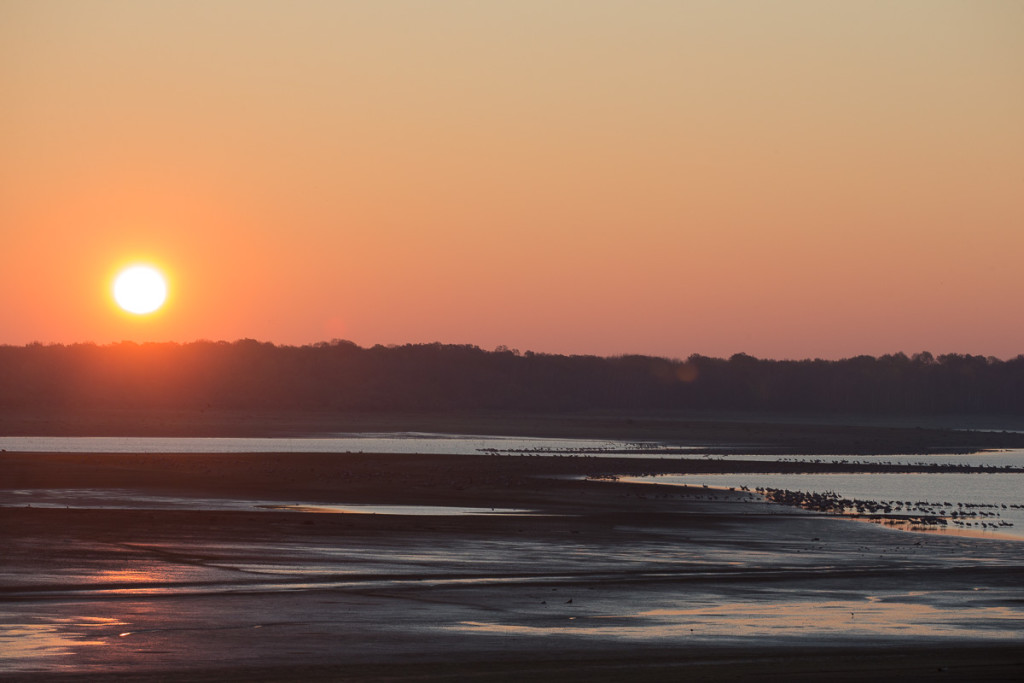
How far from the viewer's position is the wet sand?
16234mm

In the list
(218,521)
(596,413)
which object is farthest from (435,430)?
(218,521)

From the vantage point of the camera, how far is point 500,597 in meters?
22.3

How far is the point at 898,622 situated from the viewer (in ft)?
66.8

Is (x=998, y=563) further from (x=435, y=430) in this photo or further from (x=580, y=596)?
(x=435, y=430)

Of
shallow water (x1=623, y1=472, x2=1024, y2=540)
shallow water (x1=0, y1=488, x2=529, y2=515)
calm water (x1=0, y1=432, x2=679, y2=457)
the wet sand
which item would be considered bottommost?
shallow water (x1=623, y1=472, x2=1024, y2=540)

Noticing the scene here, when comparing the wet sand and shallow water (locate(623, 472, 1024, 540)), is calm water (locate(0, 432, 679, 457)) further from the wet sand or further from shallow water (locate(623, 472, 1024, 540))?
the wet sand

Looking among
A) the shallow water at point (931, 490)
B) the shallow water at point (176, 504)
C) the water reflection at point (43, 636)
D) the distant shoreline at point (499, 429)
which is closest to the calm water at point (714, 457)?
the shallow water at point (931, 490)

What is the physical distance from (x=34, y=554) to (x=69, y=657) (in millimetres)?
11098

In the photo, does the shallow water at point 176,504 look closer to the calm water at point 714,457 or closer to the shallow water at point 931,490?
the calm water at point 714,457

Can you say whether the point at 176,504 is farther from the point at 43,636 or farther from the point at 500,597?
the point at 43,636

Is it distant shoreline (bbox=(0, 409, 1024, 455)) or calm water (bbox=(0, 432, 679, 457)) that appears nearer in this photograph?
calm water (bbox=(0, 432, 679, 457))

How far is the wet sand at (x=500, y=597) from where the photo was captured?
1623 cm

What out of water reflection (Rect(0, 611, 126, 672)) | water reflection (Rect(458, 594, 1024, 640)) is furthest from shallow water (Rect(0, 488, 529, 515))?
water reflection (Rect(0, 611, 126, 672))

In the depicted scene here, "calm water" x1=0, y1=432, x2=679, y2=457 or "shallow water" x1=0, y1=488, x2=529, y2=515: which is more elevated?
"calm water" x1=0, y1=432, x2=679, y2=457
